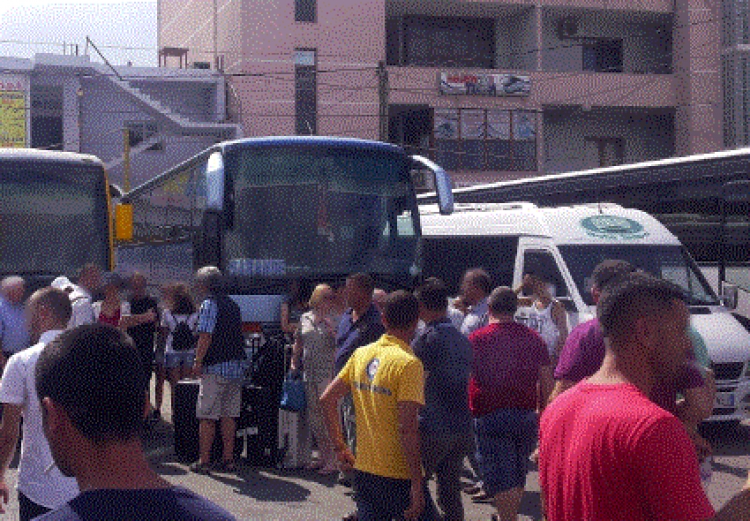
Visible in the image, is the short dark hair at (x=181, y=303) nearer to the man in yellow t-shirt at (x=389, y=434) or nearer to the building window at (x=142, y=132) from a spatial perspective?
the man in yellow t-shirt at (x=389, y=434)

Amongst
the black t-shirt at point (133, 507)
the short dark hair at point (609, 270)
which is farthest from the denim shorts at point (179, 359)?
the black t-shirt at point (133, 507)

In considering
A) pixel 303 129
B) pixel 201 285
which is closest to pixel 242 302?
pixel 201 285

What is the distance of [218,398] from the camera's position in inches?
439

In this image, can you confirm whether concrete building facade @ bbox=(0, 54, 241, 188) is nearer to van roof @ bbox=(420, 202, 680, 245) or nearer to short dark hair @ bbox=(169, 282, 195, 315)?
van roof @ bbox=(420, 202, 680, 245)

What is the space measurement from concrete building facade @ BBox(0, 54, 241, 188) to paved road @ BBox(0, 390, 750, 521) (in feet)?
101

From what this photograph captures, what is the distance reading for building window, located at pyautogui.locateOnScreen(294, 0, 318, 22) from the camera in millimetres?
42125

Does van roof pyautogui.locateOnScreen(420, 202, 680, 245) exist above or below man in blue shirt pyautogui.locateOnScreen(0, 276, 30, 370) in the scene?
above

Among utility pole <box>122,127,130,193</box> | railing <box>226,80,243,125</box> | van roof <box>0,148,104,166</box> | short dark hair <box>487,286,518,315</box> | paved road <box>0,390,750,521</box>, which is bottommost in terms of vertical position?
paved road <box>0,390,750,521</box>

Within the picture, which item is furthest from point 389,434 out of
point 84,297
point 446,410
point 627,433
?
point 84,297

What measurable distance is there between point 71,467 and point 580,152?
43.2 metres

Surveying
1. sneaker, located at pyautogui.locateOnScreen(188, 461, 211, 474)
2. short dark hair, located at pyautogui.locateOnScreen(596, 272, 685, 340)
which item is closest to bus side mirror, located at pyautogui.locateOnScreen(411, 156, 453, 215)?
sneaker, located at pyautogui.locateOnScreen(188, 461, 211, 474)

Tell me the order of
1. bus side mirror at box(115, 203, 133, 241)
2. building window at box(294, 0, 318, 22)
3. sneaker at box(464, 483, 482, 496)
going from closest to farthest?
sneaker at box(464, 483, 482, 496), bus side mirror at box(115, 203, 133, 241), building window at box(294, 0, 318, 22)

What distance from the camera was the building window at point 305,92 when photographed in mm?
41812

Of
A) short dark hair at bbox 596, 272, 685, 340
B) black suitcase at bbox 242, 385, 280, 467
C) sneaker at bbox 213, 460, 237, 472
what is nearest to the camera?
short dark hair at bbox 596, 272, 685, 340
